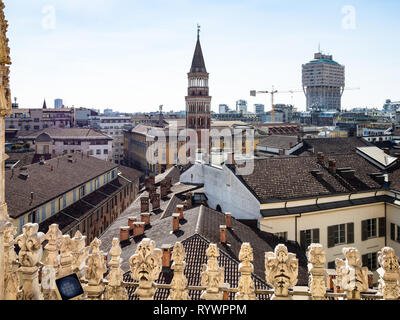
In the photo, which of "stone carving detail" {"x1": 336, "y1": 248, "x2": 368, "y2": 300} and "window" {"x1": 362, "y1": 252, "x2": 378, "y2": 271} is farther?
"window" {"x1": 362, "y1": 252, "x2": 378, "y2": 271}

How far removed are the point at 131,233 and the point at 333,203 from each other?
13.8 m

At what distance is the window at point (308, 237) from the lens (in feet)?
87.2

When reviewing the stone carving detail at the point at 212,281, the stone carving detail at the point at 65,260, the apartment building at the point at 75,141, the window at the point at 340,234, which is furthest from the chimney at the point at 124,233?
the apartment building at the point at 75,141

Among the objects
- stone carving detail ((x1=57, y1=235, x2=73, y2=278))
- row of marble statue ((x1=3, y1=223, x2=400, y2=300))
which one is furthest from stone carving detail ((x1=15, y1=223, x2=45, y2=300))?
stone carving detail ((x1=57, y1=235, x2=73, y2=278))

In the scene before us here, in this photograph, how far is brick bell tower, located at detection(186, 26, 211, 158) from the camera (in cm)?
8650

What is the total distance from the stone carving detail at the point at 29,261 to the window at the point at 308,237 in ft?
72.3

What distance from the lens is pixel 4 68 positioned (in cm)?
671

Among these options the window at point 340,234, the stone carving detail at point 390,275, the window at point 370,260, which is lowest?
the window at point 370,260

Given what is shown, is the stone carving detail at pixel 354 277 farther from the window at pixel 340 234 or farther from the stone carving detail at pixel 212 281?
the window at pixel 340 234

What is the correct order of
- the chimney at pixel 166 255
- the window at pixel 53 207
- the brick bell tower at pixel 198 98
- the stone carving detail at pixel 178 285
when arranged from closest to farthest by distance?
the stone carving detail at pixel 178 285 → the chimney at pixel 166 255 → the window at pixel 53 207 → the brick bell tower at pixel 198 98

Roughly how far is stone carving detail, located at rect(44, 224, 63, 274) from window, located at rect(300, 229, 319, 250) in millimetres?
21220

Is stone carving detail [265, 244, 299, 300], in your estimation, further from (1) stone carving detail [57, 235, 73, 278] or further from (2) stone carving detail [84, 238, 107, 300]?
(1) stone carving detail [57, 235, 73, 278]

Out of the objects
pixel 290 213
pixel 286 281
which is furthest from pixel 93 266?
pixel 290 213

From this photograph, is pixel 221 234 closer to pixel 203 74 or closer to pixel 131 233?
pixel 131 233
